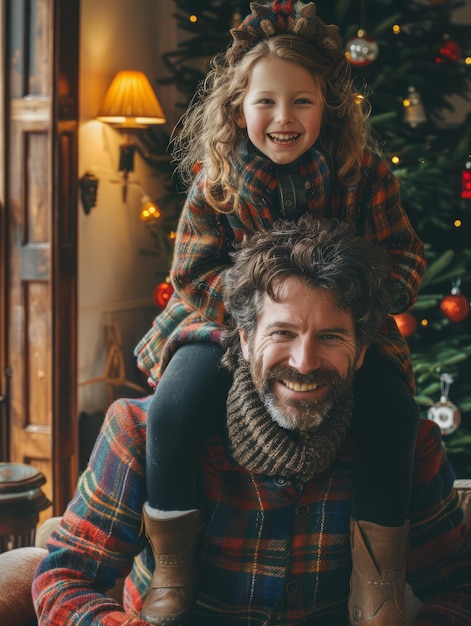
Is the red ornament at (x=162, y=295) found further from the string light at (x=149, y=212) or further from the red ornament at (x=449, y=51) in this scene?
the red ornament at (x=449, y=51)

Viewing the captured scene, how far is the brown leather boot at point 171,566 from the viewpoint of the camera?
163cm

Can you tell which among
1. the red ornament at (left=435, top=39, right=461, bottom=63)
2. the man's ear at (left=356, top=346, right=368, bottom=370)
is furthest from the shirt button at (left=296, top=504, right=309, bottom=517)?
the red ornament at (left=435, top=39, right=461, bottom=63)

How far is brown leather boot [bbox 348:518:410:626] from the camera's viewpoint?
1625mm

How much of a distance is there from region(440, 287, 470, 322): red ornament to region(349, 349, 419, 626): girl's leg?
8.43ft

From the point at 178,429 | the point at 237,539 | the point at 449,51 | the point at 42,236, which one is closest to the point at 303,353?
the point at 178,429

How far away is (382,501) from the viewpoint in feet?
5.38

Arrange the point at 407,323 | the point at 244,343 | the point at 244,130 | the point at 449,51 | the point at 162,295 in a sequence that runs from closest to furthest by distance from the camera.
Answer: the point at 244,343 → the point at 244,130 → the point at 407,323 → the point at 449,51 → the point at 162,295

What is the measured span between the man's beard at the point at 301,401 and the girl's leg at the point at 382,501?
0.07 m

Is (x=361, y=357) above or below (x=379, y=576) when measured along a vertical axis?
above

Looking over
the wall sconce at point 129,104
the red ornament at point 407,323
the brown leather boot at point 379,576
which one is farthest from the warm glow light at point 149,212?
the brown leather boot at point 379,576

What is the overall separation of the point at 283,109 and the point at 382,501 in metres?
0.71

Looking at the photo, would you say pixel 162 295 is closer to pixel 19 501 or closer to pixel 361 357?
pixel 19 501

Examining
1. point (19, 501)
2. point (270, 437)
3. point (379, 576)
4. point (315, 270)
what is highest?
point (315, 270)

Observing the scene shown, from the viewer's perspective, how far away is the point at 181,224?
1.83 m
